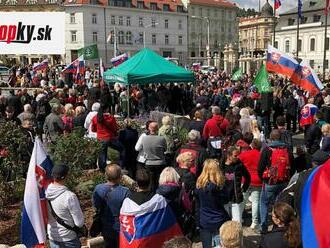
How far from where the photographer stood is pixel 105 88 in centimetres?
1712

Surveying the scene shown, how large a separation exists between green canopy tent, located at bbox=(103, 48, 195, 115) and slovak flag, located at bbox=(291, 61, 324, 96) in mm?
3043

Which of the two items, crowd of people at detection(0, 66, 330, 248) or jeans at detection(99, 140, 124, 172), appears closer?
crowd of people at detection(0, 66, 330, 248)

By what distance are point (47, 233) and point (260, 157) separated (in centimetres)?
320

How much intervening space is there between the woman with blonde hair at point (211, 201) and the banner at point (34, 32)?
5.05 m

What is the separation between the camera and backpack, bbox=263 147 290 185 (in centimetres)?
694

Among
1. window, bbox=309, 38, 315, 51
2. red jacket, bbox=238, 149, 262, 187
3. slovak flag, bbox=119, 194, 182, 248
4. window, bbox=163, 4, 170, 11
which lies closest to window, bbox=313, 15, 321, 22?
window, bbox=309, 38, 315, 51

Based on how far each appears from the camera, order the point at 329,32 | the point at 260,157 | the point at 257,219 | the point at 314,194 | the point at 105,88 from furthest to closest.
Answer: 1. the point at 329,32
2. the point at 105,88
3. the point at 257,219
4. the point at 260,157
5. the point at 314,194

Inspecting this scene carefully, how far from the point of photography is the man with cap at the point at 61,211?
5.13 m

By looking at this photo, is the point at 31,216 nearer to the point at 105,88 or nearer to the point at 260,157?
the point at 260,157

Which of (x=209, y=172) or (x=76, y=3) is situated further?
(x=76, y=3)

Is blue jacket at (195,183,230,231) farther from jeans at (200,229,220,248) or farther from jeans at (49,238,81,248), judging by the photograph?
jeans at (49,238,81,248)

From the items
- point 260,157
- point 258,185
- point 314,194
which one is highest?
point 314,194

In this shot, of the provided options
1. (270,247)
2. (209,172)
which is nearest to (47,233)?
(209,172)

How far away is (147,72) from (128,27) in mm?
75556
